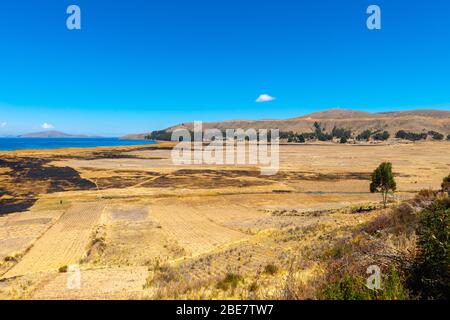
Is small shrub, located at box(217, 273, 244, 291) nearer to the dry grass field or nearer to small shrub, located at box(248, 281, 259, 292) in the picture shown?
the dry grass field

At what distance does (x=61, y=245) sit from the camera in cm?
2097

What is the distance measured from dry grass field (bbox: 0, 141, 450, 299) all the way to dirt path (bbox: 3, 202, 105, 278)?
7 centimetres

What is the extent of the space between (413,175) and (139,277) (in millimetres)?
54793

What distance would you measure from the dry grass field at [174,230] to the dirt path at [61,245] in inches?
2.9

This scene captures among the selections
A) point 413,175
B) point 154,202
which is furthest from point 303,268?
point 413,175

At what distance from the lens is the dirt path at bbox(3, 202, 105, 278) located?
17062 mm

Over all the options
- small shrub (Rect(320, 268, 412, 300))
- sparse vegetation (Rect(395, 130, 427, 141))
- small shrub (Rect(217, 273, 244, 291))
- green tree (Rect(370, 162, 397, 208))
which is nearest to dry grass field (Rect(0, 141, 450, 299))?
small shrub (Rect(217, 273, 244, 291))

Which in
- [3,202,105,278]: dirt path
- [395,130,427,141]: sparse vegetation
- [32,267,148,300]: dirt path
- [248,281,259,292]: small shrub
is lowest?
[3,202,105,278]: dirt path

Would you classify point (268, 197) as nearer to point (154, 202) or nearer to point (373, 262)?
point (154, 202)

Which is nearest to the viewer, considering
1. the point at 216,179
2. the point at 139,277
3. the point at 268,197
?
the point at 139,277

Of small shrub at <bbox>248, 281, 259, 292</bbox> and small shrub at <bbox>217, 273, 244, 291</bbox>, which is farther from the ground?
small shrub at <bbox>248, 281, 259, 292</bbox>
